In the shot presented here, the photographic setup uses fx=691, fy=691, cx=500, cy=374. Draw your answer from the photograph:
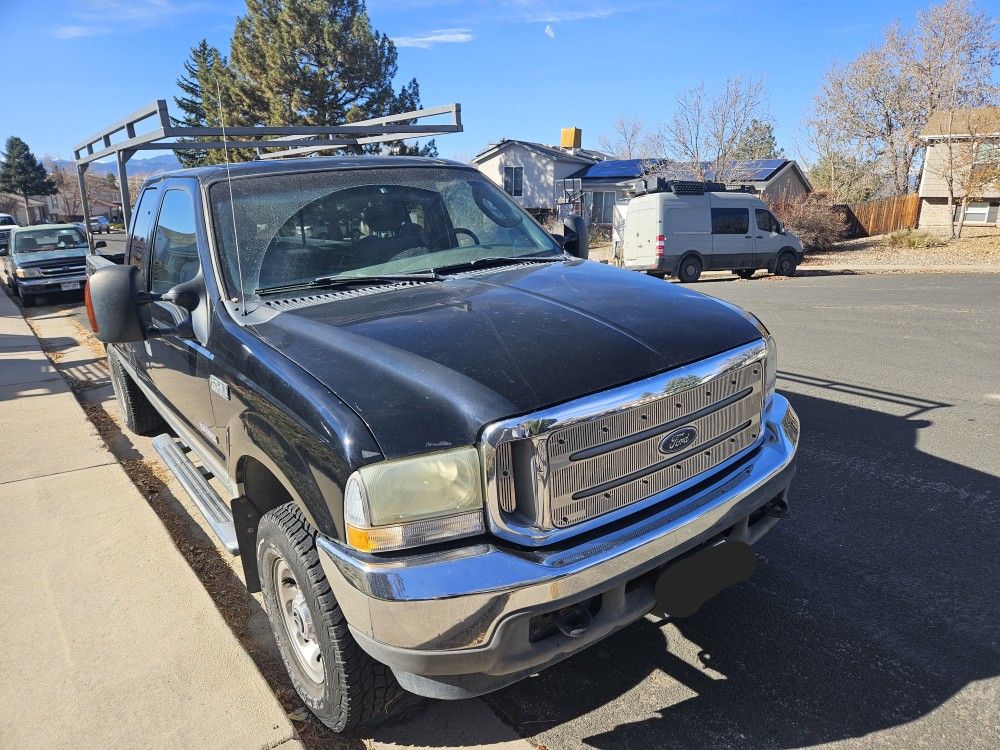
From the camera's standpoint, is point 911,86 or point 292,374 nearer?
point 292,374

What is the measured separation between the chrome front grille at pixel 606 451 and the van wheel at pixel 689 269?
1676 cm

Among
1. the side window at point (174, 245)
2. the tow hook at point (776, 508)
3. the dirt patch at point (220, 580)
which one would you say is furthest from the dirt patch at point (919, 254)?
the side window at point (174, 245)

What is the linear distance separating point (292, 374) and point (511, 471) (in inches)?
32.4

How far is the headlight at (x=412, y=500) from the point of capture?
6.49 ft

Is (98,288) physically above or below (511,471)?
above

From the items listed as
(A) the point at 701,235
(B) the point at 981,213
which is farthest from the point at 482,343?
(B) the point at 981,213

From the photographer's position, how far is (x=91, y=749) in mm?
2471

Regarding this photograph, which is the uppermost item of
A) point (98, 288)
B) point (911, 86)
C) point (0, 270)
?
point (911, 86)

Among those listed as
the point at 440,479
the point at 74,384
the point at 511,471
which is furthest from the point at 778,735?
the point at 74,384

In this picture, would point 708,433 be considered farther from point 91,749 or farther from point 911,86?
point 911,86

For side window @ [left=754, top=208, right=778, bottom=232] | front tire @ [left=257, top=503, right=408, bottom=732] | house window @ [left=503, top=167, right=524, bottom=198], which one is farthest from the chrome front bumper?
house window @ [left=503, top=167, right=524, bottom=198]

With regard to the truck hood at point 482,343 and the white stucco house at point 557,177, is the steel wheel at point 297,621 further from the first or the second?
the white stucco house at point 557,177

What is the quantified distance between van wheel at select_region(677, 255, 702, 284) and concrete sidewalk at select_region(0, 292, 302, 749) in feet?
52.7

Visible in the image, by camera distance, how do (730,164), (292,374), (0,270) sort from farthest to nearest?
(730,164) < (0,270) < (292,374)
